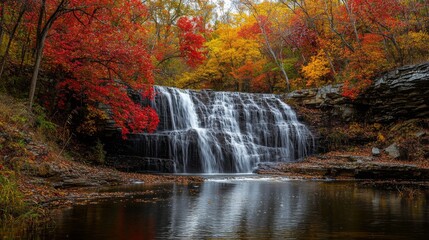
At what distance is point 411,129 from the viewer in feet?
74.3

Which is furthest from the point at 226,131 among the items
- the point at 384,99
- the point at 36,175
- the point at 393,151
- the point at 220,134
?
the point at 36,175

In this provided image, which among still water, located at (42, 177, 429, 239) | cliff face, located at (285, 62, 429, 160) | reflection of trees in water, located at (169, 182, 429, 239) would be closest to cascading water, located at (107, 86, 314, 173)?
cliff face, located at (285, 62, 429, 160)

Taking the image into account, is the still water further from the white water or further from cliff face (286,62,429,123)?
cliff face (286,62,429,123)

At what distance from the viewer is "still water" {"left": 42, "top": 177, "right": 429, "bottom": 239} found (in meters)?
6.54

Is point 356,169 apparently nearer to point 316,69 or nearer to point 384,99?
point 384,99

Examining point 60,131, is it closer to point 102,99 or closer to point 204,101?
point 102,99

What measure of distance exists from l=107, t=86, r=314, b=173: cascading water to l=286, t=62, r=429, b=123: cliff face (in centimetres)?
222

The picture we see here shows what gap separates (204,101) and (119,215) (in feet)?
59.5

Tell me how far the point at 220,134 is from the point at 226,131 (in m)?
0.85

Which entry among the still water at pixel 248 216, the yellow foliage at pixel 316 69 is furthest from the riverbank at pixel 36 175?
the yellow foliage at pixel 316 69

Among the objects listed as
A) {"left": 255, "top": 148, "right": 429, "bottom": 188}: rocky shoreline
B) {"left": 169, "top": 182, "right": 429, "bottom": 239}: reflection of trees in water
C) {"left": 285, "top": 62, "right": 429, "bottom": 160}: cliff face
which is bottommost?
{"left": 169, "top": 182, "right": 429, "bottom": 239}: reflection of trees in water

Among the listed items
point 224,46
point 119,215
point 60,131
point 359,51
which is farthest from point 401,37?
point 119,215

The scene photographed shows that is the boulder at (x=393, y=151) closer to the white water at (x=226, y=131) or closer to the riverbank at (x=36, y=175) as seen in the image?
the white water at (x=226, y=131)

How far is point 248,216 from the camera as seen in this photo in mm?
8297
